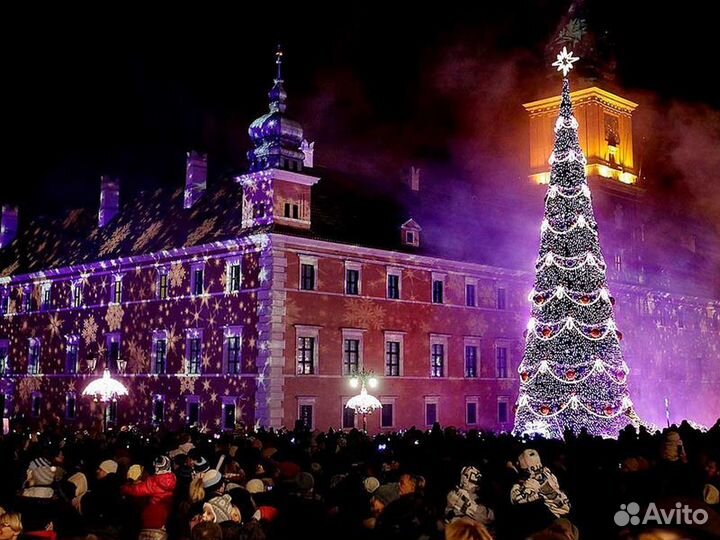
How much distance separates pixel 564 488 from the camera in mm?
12414

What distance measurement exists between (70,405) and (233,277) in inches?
536

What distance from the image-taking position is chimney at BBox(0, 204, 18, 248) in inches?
2216

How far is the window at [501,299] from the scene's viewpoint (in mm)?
45031

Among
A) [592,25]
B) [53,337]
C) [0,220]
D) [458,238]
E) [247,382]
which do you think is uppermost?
[592,25]

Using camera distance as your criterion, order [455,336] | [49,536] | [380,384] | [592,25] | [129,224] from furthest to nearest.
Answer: [592,25] < [129,224] < [455,336] < [380,384] < [49,536]

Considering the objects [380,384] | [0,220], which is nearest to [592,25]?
[380,384]

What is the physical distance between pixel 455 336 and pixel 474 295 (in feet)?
9.05

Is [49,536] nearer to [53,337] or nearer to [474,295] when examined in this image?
[474,295]

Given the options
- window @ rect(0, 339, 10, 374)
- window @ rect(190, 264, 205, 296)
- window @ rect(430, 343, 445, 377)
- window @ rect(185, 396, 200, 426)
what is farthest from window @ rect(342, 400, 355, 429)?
window @ rect(0, 339, 10, 374)

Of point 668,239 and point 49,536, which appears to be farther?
point 668,239

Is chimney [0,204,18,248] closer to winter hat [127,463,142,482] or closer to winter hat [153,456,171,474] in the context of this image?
winter hat [127,463,142,482]

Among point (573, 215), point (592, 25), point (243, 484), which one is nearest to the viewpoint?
point (243, 484)

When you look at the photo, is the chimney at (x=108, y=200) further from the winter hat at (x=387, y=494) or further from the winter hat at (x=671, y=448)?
the winter hat at (x=387, y=494)

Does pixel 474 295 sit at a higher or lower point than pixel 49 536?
higher
